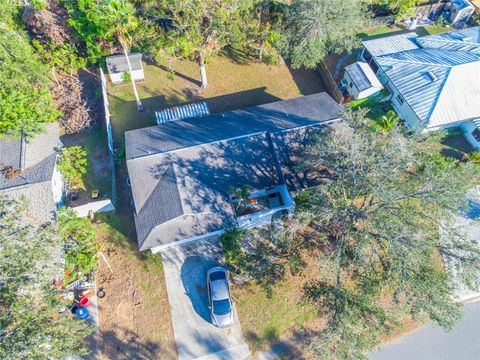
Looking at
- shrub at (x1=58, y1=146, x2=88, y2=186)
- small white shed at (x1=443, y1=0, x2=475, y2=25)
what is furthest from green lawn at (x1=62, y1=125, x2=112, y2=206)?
small white shed at (x1=443, y1=0, x2=475, y2=25)

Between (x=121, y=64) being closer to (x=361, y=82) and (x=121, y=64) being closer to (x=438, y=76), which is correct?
(x=361, y=82)

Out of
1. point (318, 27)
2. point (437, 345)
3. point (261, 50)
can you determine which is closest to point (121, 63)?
point (261, 50)

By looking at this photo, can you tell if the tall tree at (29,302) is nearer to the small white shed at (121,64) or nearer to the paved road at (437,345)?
the small white shed at (121,64)

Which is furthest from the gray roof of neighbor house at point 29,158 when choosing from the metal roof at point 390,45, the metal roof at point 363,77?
the metal roof at point 390,45

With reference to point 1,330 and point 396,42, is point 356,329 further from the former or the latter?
point 396,42

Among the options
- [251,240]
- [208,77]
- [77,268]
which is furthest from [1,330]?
[208,77]

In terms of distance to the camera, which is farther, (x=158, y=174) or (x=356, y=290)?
(x=158, y=174)
